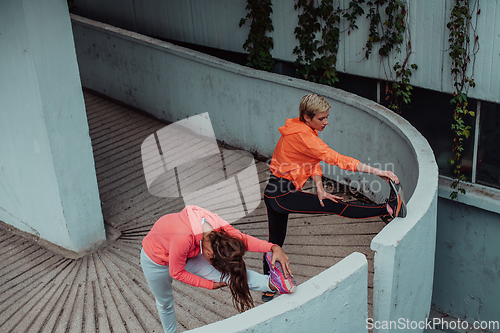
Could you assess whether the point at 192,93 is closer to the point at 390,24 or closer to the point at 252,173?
the point at 252,173

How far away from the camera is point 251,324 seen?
9.04 feet

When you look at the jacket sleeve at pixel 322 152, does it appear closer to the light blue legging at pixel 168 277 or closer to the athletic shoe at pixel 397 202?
the athletic shoe at pixel 397 202

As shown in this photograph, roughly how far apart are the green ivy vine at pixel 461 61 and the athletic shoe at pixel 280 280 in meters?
4.24

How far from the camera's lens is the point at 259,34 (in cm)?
820

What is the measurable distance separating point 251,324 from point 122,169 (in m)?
4.99

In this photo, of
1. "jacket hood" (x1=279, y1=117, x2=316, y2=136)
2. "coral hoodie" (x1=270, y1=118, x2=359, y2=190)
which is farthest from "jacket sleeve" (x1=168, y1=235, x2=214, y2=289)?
"jacket hood" (x1=279, y1=117, x2=316, y2=136)

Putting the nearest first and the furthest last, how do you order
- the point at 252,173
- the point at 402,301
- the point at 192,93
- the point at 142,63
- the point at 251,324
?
the point at 251,324, the point at 402,301, the point at 252,173, the point at 192,93, the point at 142,63

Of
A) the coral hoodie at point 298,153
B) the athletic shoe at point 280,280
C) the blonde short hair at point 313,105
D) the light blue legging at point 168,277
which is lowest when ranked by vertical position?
the light blue legging at point 168,277

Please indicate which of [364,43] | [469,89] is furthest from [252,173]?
[469,89]

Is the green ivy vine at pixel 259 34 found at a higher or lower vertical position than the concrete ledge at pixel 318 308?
higher

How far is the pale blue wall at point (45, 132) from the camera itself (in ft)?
15.5

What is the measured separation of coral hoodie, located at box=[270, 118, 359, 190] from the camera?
3941mm

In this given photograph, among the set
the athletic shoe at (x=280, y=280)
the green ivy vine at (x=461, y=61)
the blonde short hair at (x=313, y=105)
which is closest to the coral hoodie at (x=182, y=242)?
the athletic shoe at (x=280, y=280)

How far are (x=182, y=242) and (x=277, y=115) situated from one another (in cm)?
412
